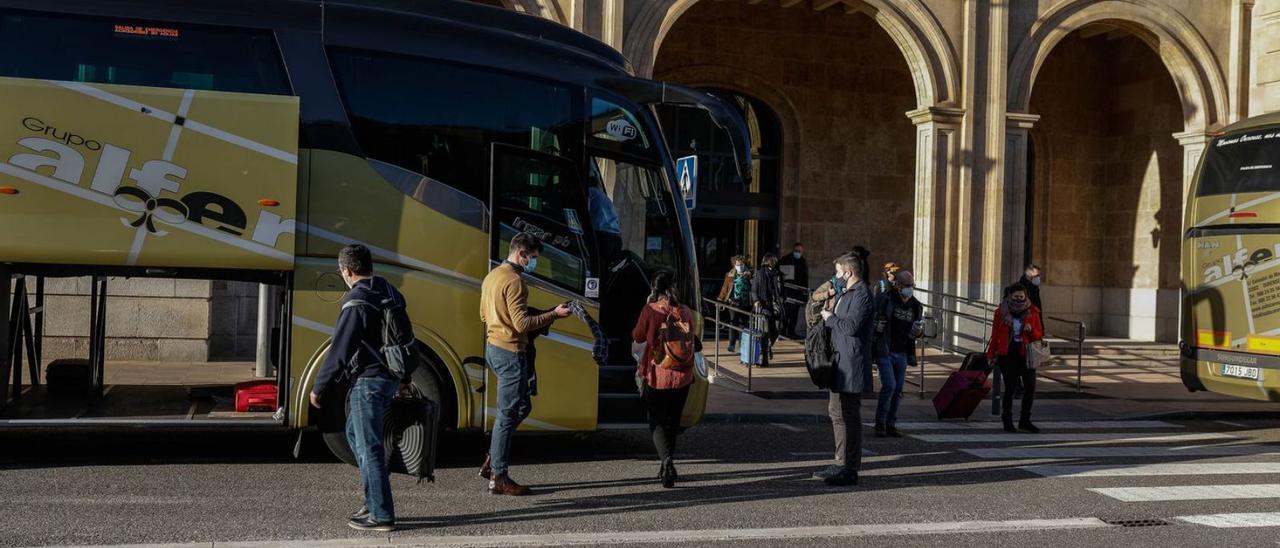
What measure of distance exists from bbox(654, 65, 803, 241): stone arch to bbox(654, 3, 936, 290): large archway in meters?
0.02

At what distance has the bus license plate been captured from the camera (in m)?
13.2

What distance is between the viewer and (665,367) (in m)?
8.89

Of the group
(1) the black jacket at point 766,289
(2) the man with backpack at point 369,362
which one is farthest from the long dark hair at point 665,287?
(1) the black jacket at point 766,289

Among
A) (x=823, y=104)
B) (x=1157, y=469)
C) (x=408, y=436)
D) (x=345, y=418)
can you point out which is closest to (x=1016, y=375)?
(x=1157, y=469)

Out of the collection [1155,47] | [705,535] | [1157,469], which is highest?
[1155,47]

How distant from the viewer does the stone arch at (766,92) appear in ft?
77.0

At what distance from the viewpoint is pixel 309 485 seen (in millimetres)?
8531

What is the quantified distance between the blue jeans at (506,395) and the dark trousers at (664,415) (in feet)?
3.37

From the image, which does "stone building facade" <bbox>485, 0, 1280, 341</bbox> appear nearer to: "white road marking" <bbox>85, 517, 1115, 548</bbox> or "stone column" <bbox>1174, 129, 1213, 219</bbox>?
"stone column" <bbox>1174, 129, 1213, 219</bbox>

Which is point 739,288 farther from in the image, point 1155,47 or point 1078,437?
point 1155,47

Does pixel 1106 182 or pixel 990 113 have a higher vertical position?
pixel 990 113

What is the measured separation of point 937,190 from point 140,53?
1413 centimetres

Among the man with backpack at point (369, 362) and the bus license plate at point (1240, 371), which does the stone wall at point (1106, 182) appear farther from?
the man with backpack at point (369, 362)

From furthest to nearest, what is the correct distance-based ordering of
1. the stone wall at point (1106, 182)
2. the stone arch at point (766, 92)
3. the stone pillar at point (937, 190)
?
the stone wall at point (1106, 182) → the stone arch at point (766, 92) → the stone pillar at point (937, 190)
